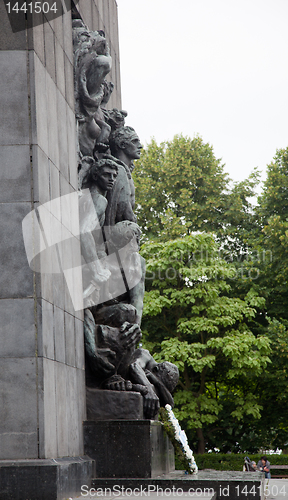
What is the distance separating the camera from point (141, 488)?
7250 mm

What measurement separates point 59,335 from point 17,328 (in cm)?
74

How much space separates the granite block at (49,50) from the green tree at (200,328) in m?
16.1

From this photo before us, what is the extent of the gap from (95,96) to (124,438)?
4439mm

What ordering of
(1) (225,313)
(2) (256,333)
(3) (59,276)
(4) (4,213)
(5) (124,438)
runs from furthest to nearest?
(2) (256,333) < (1) (225,313) < (5) (124,438) < (3) (59,276) < (4) (4,213)

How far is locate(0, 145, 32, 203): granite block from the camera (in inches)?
252

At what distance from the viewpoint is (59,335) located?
267 inches

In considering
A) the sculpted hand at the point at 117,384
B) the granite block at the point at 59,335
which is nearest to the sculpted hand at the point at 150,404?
the sculpted hand at the point at 117,384

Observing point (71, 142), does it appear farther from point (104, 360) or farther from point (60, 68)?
point (104, 360)

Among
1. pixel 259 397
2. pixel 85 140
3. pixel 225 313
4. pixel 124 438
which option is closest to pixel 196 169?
pixel 225 313

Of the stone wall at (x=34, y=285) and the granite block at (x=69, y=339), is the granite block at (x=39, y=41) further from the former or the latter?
the granite block at (x=69, y=339)

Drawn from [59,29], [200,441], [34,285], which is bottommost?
[200,441]

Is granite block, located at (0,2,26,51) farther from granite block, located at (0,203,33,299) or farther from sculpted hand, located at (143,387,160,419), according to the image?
sculpted hand, located at (143,387,160,419)

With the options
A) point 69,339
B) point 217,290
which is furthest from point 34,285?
point 217,290

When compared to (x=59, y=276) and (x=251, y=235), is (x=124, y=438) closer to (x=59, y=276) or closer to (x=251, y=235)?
(x=59, y=276)
